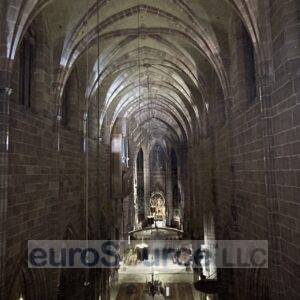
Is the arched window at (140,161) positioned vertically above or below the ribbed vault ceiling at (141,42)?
below

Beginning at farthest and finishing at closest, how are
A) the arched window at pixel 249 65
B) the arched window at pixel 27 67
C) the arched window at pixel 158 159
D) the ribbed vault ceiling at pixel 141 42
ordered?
the arched window at pixel 158 159, the ribbed vault ceiling at pixel 141 42, the arched window at pixel 249 65, the arched window at pixel 27 67

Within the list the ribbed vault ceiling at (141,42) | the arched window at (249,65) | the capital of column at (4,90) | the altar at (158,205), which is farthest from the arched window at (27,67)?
the altar at (158,205)

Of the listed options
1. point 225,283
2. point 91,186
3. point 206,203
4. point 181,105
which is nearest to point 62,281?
point 91,186

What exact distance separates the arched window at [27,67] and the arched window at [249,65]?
647cm

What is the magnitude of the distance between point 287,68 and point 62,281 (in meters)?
10.6

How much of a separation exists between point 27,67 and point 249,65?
666 cm

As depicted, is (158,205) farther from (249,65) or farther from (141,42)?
(249,65)

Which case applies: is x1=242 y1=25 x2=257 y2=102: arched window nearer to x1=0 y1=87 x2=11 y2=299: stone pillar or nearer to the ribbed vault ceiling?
the ribbed vault ceiling

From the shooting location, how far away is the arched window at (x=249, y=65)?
29.0 ft

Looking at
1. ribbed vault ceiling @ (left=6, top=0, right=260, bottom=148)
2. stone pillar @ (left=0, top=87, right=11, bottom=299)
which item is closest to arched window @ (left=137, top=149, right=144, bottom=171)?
ribbed vault ceiling @ (left=6, top=0, right=260, bottom=148)

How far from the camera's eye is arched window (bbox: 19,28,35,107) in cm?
845

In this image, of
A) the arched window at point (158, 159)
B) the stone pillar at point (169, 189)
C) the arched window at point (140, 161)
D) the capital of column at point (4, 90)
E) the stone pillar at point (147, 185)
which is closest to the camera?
the capital of column at point (4, 90)

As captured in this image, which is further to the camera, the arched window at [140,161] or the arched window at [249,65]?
the arched window at [140,161]

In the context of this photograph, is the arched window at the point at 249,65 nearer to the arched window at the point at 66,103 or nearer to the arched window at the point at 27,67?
the arched window at the point at 27,67
